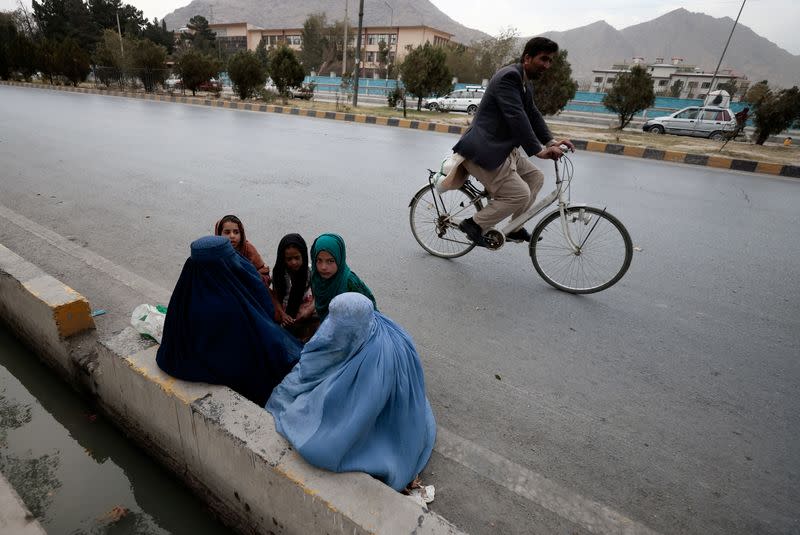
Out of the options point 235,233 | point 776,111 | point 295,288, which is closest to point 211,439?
point 295,288

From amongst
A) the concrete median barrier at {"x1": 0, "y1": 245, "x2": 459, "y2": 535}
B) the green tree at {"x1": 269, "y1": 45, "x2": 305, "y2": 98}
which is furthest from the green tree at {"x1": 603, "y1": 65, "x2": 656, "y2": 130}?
the concrete median barrier at {"x1": 0, "y1": 245, "x2": 459, "y2": 535}

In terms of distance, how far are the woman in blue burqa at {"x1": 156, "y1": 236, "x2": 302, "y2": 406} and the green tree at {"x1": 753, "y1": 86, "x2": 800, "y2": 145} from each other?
16366 mm

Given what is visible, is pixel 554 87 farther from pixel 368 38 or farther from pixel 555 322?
pixel 368 38

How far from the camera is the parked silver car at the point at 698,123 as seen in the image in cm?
1592

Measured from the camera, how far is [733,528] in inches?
66.4

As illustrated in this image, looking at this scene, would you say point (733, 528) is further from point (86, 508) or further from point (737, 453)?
point (86, 508)

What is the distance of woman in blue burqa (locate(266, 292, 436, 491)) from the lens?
1571mm

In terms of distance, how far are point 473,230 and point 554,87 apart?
1438 cm

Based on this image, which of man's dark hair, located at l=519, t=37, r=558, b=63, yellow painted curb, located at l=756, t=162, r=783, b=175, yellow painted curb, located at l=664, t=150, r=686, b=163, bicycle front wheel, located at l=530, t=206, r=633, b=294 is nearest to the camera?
man's dark hair, located at l=519, t=37, r=558, b=63

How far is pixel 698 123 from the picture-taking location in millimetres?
16250

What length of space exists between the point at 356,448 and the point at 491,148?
93.1 inches

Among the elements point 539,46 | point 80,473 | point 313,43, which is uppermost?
point 313,43

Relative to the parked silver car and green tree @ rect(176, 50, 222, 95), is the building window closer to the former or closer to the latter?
green tree @ rect(176, 50, 222, 95)

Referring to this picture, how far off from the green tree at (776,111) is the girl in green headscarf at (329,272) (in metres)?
15.8
